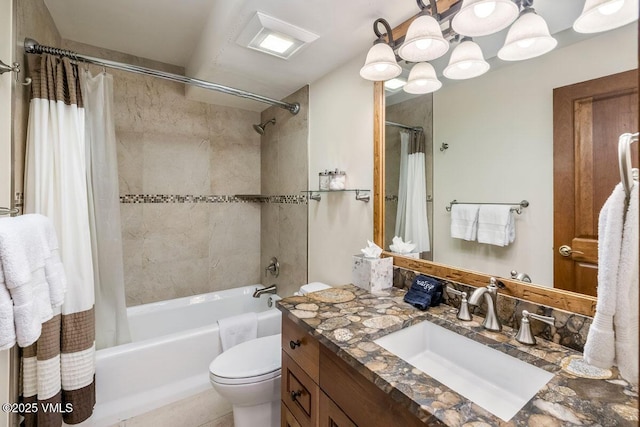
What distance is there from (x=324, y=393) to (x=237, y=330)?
116 centimetres

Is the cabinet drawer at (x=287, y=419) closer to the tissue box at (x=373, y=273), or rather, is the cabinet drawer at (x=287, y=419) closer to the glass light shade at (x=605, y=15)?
the tissue box at (x=373, y=273)

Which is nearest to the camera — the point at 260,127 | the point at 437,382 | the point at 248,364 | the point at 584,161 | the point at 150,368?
the point at 437,382

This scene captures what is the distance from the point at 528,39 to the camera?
37.2 inches

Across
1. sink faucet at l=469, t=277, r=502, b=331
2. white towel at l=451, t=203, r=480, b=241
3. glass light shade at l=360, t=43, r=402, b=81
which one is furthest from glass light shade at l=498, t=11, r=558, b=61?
sink faucet at l=469, t=277, r=502, b=331

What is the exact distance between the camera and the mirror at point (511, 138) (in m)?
0.89

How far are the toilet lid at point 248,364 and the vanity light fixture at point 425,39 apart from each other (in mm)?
1648

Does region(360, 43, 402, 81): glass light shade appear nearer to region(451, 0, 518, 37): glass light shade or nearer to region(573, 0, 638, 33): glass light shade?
region(451, 0, 518, 37): glass light shade

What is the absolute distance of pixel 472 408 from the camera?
0.62 m

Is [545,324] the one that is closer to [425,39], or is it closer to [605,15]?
[605,15]

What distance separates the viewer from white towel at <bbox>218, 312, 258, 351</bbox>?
1895 mm

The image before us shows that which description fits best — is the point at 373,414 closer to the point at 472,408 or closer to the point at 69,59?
the point at 472,408

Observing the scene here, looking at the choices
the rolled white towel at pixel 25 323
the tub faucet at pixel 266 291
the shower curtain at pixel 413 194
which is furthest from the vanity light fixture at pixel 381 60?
the tub faucet at pixel 266 291

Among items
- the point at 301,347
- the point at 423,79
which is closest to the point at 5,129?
the point at 301,347

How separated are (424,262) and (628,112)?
864mm
